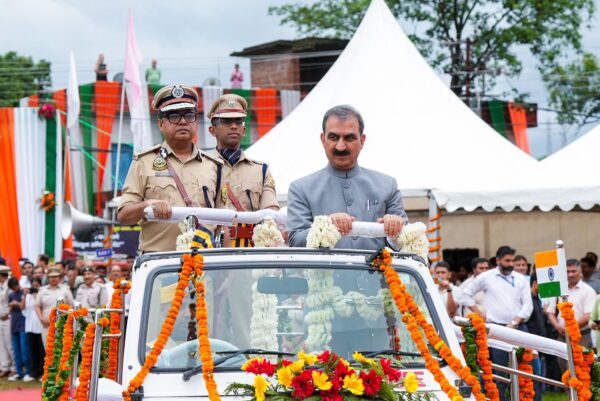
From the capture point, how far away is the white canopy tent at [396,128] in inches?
646

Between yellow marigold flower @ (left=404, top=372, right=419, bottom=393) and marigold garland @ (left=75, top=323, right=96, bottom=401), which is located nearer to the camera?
yellow marigold flower @ (left=404, top=372, right=419, bottom=393)

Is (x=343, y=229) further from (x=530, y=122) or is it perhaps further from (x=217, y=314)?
(x=530, y=122)

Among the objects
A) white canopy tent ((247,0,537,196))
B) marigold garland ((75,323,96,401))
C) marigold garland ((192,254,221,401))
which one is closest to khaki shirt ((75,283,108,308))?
white canopy tent ((247,0,537,196))

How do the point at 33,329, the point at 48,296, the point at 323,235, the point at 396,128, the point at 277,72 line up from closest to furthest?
the point at 323,235 → the point at 396,128 → the point at 48,296 → the point at 33,329 → the point at 277,72

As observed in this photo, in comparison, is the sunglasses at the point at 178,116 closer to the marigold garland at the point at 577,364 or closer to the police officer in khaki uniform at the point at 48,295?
the marigold garland at the point at 577,364

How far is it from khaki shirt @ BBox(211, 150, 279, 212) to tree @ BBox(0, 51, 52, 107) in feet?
160

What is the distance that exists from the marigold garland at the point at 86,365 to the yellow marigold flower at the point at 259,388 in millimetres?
981

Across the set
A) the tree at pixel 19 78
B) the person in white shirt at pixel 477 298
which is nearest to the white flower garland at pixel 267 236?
the person in white shirt at pixel 477 298

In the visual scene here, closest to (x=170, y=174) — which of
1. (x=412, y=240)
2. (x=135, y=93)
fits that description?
(x=412, y=240)

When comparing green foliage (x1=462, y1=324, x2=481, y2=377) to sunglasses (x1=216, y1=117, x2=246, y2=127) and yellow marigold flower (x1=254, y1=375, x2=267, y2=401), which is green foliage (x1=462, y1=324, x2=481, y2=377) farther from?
sunglasses (x1=216, y1=117, x2=246, y2=127)

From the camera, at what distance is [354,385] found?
17.5 feet

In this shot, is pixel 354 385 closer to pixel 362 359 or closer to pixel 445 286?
pixel 362 359

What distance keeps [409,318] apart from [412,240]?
75 cm

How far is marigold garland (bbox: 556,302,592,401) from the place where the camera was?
233 inches
